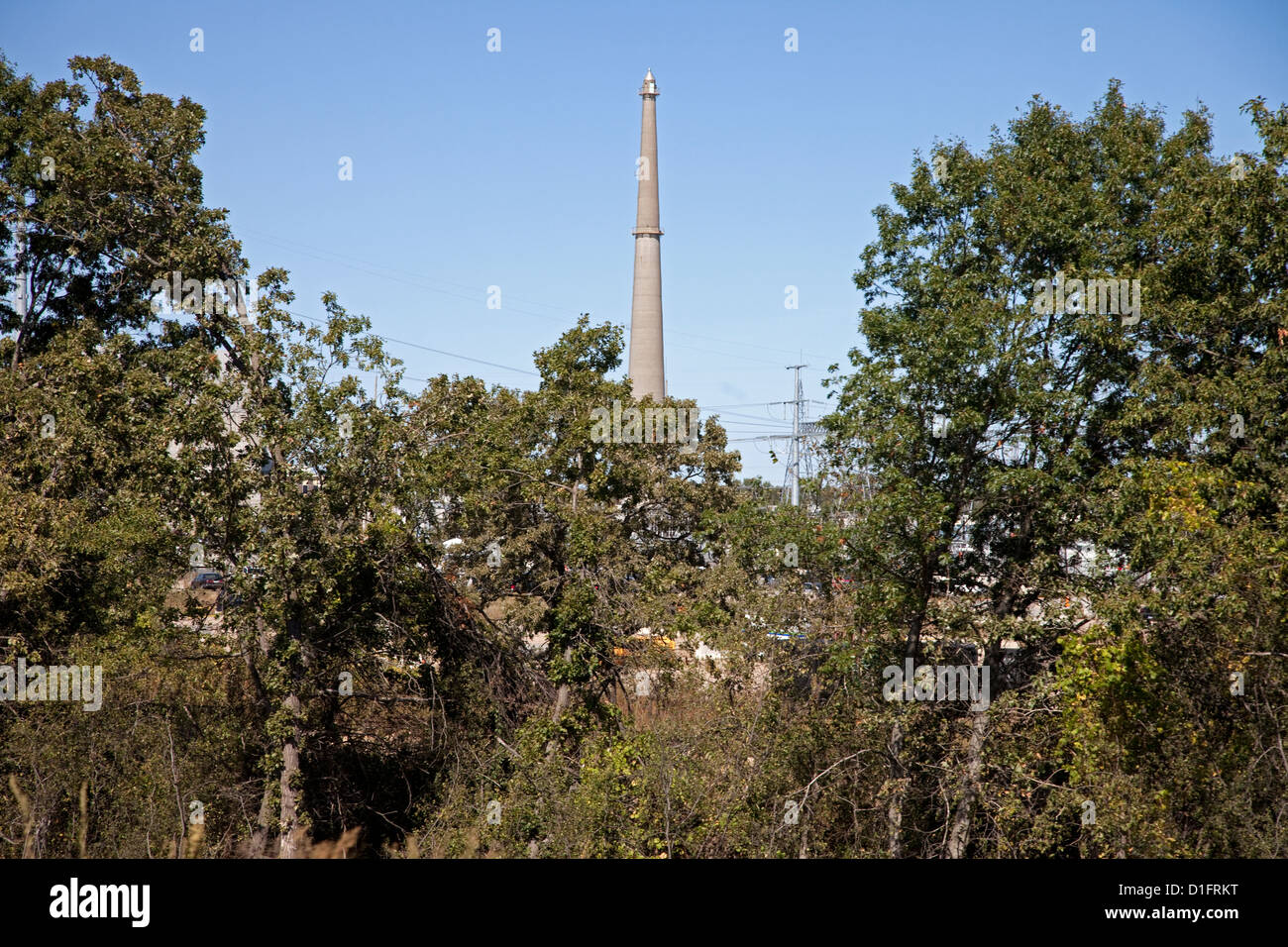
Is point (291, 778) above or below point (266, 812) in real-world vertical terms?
above

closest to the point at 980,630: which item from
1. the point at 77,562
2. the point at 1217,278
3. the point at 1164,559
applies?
the point at 1164,559

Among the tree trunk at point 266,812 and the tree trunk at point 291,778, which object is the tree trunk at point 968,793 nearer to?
the tree trunk at point 291,778

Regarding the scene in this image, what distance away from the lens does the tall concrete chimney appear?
4694cm

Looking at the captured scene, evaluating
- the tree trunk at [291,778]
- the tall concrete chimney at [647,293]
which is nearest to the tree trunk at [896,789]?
the tree trunk at [291,778]

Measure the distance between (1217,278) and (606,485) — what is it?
9569 millimetres

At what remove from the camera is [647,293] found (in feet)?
154

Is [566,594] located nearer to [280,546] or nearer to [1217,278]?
[280,546]

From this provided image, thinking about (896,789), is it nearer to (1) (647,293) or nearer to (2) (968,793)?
(2) (968,793)

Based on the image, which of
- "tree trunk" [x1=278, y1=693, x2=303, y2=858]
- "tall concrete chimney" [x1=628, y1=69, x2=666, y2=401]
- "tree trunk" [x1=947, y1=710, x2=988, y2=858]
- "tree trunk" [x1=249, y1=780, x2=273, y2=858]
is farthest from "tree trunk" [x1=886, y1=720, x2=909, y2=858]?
"tall concrete chimney" [x1=628, y1=69, x2=666, y2=401]

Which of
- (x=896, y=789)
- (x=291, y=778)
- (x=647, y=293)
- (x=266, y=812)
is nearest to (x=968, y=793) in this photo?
(x=896, y=789)

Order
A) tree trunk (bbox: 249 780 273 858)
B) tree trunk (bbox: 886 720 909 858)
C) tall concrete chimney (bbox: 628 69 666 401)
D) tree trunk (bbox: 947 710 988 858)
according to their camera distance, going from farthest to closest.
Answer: tall concrete chimney (bbox: 628 69 666 401) < tree trunk (bbox: 886 720 909 858) < tree trunk (bbox: 947 710 988 858) < tree trunk (bbox: 249 780 273 858)

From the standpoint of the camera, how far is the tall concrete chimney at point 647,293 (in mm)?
46938

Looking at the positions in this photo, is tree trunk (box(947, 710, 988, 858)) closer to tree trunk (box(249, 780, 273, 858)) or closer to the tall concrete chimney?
tree trunk (box(249, 780, 273, 858))

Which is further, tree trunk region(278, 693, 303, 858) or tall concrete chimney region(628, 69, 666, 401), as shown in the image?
tall concrete chimney region(628, 69, 666, 401)
